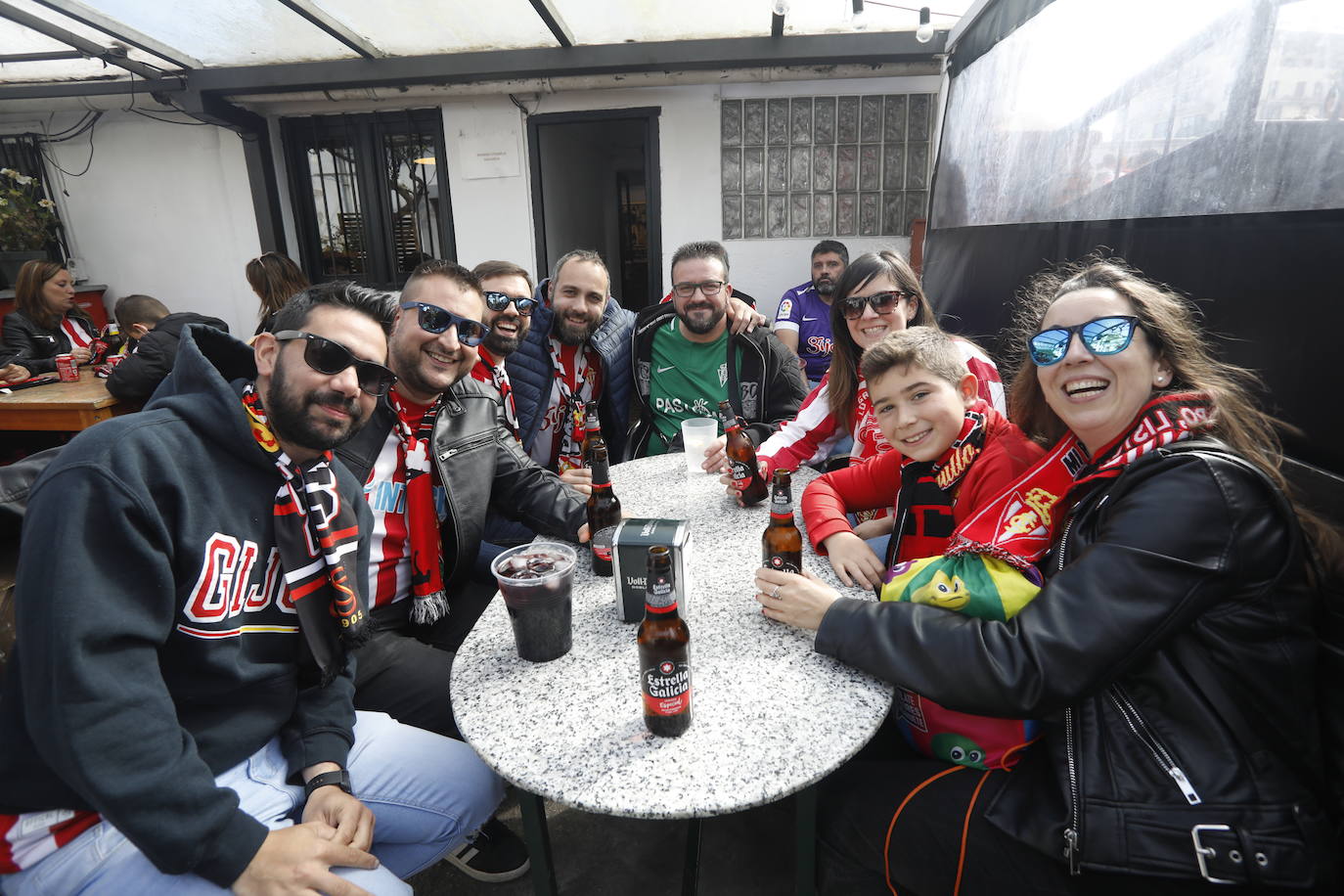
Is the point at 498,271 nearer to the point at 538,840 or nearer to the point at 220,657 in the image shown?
the point at 220,657

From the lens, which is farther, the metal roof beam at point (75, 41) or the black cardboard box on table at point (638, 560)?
the metal roof beam at point (75, 41)

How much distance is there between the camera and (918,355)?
1.76m

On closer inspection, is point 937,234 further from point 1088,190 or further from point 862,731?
point 862,731

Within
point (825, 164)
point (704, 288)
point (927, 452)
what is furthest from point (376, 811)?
point (825, 164)

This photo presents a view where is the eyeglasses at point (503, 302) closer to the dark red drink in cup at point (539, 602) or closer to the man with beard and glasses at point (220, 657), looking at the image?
the man with beard and glasses at point (220, 657)

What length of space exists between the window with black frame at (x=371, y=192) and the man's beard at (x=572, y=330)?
13.1 ft

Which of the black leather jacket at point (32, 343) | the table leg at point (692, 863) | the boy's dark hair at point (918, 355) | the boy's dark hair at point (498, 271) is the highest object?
the boy's dark hair at point (498, 271)

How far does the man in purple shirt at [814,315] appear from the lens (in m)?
4.87

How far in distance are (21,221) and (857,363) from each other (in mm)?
8566

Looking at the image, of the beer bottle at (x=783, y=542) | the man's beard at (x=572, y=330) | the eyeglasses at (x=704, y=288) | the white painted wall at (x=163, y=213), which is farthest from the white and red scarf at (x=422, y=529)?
the white painted wall at (x=163, y=213)

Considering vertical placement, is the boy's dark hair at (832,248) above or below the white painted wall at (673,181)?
below

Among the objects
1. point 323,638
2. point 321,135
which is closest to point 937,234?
point 323,638

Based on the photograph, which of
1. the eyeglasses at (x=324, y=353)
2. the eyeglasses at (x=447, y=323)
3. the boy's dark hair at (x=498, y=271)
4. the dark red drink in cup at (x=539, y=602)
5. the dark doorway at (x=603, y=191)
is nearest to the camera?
the dark red drink in cup at (x=539, y=602)

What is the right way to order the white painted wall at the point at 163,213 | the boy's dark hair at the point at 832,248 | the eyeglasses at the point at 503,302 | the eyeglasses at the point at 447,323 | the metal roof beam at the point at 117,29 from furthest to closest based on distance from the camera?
the white painted wall at the point at 163,213
the boy's dark hair at the point at 832,248
the metal roof beam at the point at 117,29
the eyeglasses at the point at 503,302
the eyeglasses at the point at 447,323
